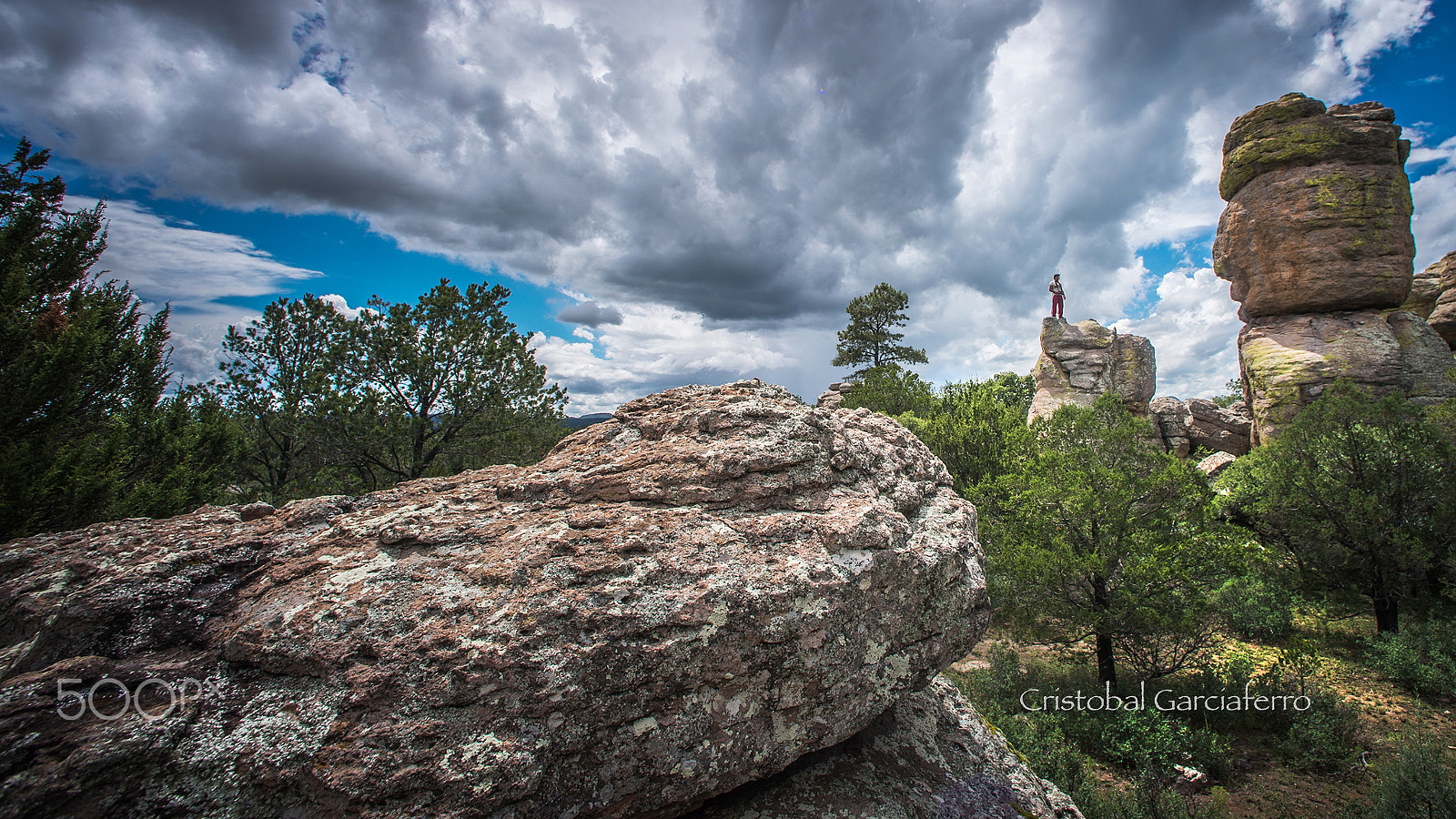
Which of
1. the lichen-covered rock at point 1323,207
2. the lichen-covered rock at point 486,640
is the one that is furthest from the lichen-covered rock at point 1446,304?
the lichen-covered rock at point 486,640

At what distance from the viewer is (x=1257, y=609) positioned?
48.4ft

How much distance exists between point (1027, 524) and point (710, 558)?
453 inches

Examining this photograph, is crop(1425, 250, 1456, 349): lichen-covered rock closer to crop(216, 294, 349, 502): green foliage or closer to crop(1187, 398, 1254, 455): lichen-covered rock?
crop(1187, 398, 1254, 455): lichen-covered rock

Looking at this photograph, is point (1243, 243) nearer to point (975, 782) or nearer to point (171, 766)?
point (975, 782)

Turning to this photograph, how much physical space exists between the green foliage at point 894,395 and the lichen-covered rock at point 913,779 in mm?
25239

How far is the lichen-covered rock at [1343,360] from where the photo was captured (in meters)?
20.7

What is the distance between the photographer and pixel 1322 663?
13.4 m

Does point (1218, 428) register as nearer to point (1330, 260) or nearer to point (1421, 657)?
point (1330, 260)

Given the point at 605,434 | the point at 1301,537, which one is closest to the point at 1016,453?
the point at 1301,537

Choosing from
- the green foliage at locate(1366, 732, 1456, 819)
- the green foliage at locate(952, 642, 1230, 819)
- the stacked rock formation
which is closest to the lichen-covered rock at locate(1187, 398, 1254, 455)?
the stacked rock formation

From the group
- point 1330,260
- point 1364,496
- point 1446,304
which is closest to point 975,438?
point 1364,496

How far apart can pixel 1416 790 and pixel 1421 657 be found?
8.47 metres

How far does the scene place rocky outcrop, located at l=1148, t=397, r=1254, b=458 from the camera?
95.9 ft

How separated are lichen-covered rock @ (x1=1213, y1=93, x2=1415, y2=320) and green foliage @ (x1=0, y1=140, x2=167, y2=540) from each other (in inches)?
1474
